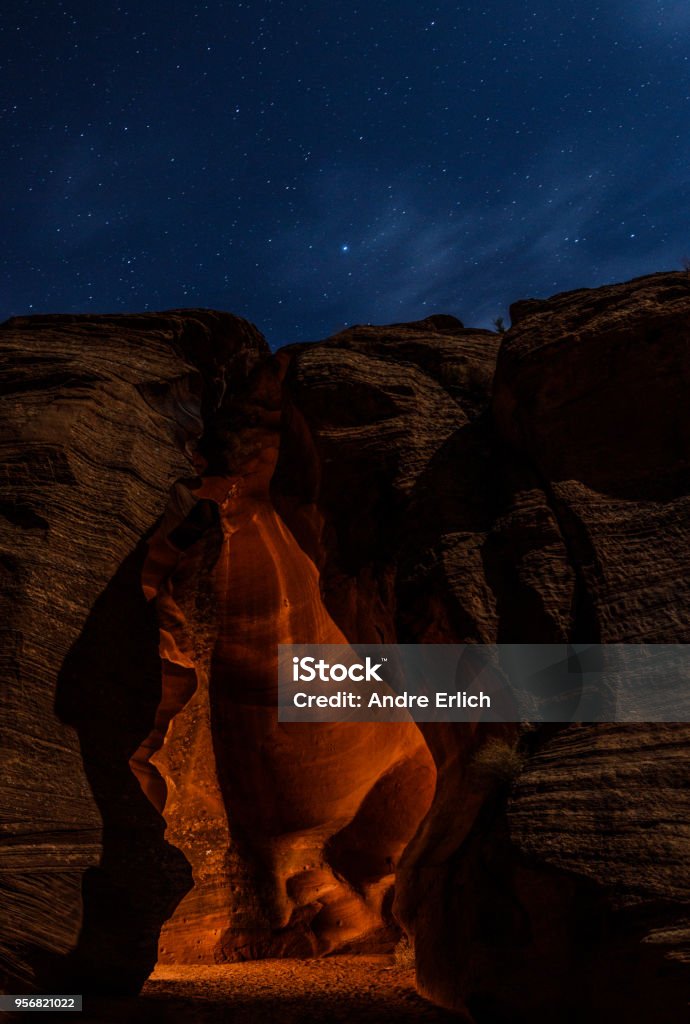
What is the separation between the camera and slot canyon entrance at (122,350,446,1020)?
50.0 ft

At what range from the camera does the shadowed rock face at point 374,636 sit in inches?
320

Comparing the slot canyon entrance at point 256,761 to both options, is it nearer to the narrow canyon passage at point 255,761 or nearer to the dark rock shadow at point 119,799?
the narrow canyon passage at point 255,761

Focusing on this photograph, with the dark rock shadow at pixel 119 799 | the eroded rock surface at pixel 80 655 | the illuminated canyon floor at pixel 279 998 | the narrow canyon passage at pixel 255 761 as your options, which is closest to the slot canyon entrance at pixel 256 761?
the narrow canyon passage at pixel 255 761

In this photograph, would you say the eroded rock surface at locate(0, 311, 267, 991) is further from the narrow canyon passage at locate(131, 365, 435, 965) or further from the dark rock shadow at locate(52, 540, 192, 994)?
the narrow canyon passage at locate(131, 365, 435, 965)

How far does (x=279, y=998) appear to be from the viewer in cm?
1070

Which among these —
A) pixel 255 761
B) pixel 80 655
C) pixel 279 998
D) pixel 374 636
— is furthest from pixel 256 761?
pixel 80 655

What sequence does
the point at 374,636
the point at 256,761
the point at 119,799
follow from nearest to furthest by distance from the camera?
the point at 119,799, the point at 374,636, the point at 256,761

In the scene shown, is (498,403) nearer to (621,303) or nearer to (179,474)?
(621,303)

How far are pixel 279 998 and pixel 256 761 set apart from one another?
263 inches

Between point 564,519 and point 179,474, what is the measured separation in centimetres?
637

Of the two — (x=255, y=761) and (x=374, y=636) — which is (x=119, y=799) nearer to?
(x=374, y=636)

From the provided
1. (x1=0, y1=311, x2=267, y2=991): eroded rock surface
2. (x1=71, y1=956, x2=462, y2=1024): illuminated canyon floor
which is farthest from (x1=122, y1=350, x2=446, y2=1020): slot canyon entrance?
(x1=0, y1=311, x2=267, y2=991): eroded rock surface

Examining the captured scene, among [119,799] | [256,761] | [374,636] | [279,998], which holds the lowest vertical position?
[279,998]

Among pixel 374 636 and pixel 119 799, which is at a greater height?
pixel 374 636
